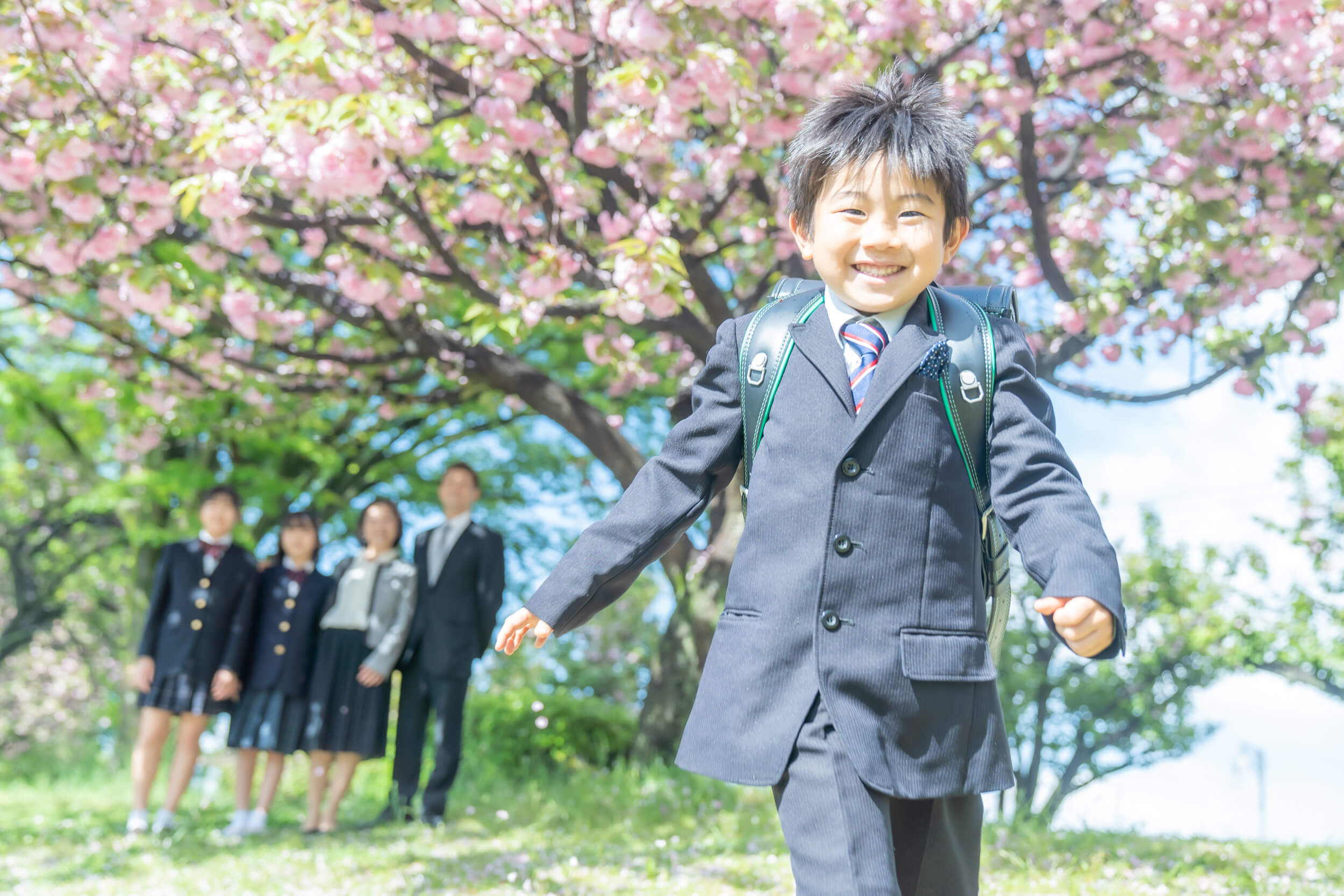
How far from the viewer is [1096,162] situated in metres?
6.93

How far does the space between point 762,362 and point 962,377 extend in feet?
1.24

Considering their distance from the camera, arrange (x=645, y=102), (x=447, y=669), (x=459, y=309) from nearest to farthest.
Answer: (x=645, y=102) < (x=447, y=669) < (x=459, y=309)

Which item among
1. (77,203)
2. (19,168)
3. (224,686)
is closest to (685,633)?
(224,686)

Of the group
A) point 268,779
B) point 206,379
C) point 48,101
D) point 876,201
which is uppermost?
point 48,101

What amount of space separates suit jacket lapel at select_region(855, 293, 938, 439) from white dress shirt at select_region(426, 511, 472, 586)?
461 centimetres

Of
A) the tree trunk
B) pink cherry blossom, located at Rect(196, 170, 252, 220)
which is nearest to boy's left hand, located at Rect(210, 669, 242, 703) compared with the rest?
the tree trunk

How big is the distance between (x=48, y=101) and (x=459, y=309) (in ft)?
12.6

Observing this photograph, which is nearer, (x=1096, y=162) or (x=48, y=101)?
(x=48, y=101)

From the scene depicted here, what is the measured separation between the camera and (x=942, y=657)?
1990 millimetres

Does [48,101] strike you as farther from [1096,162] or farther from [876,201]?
[1096,162]

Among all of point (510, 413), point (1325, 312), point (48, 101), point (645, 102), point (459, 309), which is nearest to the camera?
point (645, 102)

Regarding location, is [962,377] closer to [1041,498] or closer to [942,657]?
[1041,498]

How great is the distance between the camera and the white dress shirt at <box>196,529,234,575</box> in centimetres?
643

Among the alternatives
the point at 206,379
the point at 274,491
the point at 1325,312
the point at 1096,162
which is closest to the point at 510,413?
the point at 274,491
